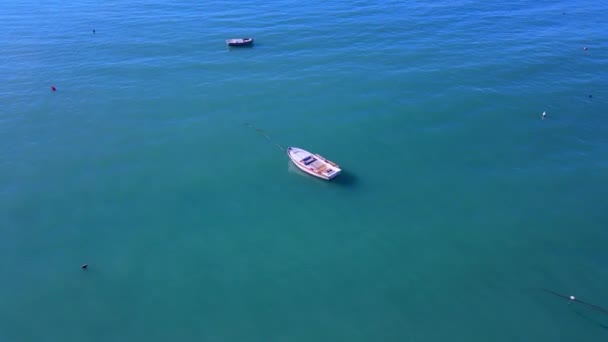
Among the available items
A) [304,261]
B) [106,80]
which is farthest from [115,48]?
[304,261]

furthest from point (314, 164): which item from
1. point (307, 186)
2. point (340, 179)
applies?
point (340, 179)

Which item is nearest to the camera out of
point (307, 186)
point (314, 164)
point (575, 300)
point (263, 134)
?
point (575, 300)

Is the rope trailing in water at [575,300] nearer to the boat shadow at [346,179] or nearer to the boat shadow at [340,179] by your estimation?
the boat shadow at [346,179]

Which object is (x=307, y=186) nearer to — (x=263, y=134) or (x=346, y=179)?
(x=346, y=179)

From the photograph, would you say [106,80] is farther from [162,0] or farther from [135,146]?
[162,0]

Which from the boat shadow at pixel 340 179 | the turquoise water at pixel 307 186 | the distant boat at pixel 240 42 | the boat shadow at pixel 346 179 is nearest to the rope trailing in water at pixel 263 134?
the turquoise water at pixel 307 186
